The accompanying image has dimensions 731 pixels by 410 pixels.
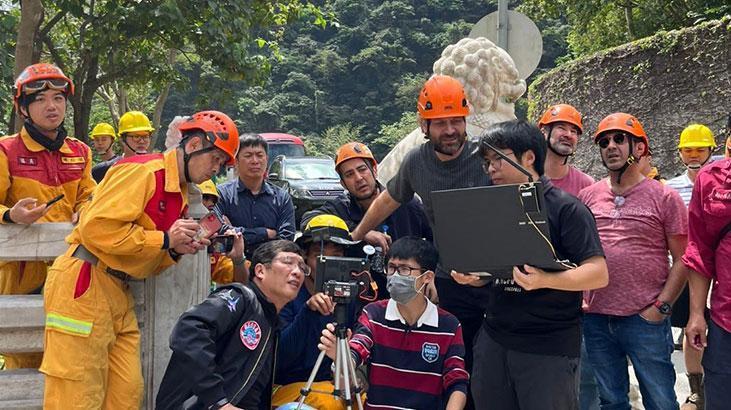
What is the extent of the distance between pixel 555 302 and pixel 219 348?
5.18ft

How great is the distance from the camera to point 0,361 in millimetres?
6902

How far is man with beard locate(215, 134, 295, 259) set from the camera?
5359mm

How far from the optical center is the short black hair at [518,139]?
3268 mm

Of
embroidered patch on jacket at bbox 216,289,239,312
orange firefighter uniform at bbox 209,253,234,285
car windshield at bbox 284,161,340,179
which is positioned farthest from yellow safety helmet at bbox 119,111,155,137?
car windshield at bbox 284,161,340,179

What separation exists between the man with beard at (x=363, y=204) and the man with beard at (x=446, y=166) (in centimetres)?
37

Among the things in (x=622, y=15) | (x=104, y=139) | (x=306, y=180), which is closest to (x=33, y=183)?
(x=104, y=139)

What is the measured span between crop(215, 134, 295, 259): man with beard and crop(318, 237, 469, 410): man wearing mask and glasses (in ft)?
5.09

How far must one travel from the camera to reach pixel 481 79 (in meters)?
6.33

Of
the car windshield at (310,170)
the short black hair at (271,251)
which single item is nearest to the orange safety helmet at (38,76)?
the short black hair at (271,251)

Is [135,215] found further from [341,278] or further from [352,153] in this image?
[352,153]

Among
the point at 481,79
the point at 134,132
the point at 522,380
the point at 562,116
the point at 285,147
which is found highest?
the point at 285,147

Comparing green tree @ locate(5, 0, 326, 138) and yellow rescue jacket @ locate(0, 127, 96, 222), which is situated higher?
green tree @ locate(5, 0, 326, 138)

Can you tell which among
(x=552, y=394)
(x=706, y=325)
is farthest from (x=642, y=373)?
(x=552, y=394)

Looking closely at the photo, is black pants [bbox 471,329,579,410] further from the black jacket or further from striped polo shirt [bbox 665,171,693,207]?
striped polo shirt [bbox 665,171,693,207]
